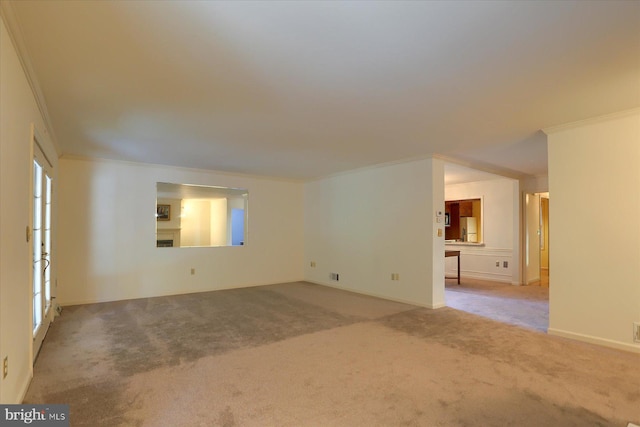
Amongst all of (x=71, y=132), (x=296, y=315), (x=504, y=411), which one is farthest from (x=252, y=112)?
(x=504, y=411)

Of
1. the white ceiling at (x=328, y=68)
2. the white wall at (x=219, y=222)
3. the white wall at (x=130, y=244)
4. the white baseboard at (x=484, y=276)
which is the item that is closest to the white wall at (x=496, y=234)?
the white baseboard at (x=484, y=276)

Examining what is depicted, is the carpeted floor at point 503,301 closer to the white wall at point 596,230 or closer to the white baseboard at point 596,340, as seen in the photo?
the white baseboard at point 596,340

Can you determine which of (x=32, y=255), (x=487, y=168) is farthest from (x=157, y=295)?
(x=487, y=168)

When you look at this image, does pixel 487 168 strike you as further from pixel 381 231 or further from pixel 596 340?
pixel 596 340

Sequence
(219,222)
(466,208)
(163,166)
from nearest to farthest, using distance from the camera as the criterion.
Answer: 1. (163,166)
2. (219,222)
3. (466,208)

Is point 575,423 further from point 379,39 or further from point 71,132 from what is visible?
point 71,132

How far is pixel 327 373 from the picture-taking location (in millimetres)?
2660

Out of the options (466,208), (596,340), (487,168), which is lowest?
(596,340)

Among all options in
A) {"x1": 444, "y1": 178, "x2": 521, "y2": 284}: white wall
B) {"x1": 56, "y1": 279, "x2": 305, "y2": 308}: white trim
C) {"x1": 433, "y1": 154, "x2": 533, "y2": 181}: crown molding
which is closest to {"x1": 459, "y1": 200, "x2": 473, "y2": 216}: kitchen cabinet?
{"x1": 444, "y1": 178, "x2": 521, "y2": 284}: white wall

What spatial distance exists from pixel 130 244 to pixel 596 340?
634 cm

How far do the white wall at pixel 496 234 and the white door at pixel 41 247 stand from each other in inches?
299

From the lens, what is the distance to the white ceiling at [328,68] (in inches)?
69.4

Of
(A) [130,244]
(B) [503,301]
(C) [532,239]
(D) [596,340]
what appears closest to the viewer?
(D) [596,340]

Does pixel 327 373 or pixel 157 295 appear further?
pixel 157 295
